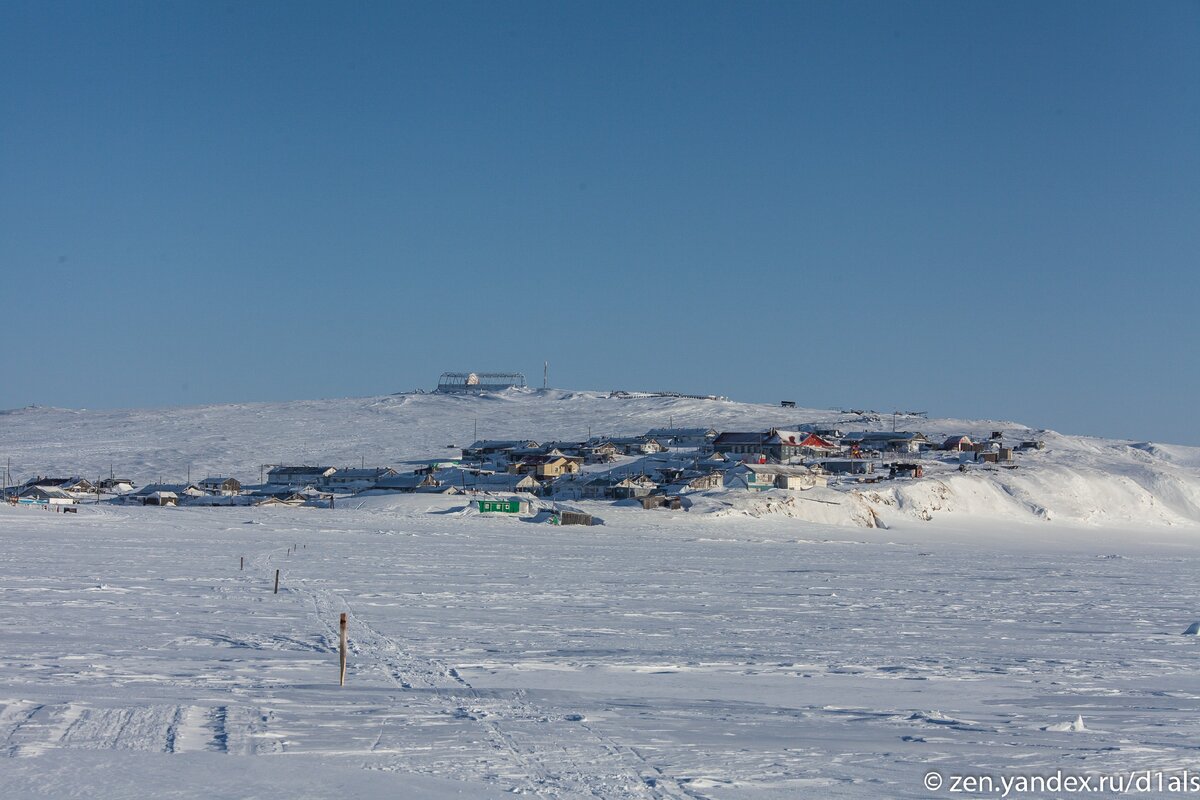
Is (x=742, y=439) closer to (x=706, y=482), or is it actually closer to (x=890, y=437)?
(x=890, y=437)

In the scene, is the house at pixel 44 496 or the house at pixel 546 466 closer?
the house at pixel 44 496

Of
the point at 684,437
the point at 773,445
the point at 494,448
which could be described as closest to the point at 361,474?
the point at 494,448

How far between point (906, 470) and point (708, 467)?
32.5ft

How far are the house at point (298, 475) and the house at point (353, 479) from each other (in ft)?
1.69

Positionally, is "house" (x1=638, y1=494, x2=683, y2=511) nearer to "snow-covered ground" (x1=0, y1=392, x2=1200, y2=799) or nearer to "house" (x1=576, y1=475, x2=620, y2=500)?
"house" (x1=576, y1=475, x2=620, y2=500)

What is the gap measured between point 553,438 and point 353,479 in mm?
27646

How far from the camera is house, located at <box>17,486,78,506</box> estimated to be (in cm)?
5053

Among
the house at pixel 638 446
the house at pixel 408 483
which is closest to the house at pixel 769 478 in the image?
the house at pixel 408 483

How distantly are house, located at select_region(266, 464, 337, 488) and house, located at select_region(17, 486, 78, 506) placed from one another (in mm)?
11188

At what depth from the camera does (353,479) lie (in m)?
62.4

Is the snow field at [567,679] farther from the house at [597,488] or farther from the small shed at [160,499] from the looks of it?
the small shed at [160,499]

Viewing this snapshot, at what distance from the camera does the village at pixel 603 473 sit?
5091 cm

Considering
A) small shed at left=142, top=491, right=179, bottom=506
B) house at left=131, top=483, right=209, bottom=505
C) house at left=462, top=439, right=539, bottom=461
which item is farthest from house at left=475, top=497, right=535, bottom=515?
house at left=462, top=439, right=539, bottom=461

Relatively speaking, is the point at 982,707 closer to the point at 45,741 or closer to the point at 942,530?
the point at 45,741
